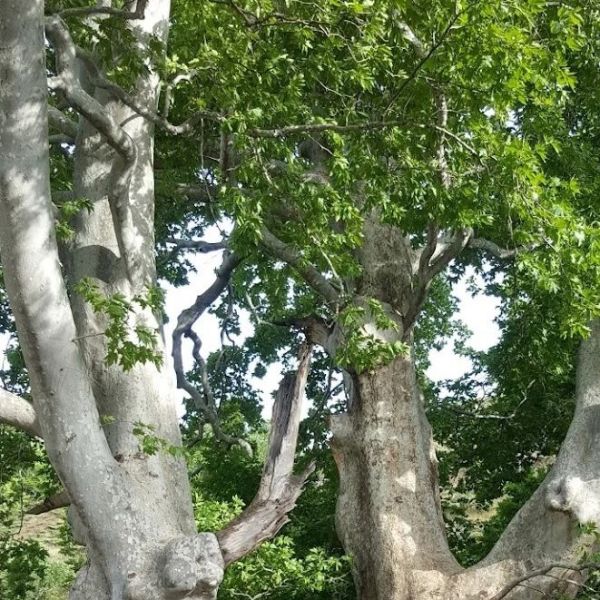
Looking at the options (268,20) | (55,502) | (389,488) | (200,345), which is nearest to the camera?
(55,502)

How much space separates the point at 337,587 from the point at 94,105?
229 inches

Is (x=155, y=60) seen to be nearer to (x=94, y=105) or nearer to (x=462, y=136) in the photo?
(x=94, y=105)

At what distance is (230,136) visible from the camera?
8.00 metres

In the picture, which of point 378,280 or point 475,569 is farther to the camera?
point 378,280

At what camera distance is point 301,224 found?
7.60m

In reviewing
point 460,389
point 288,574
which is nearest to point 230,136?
point 288,574

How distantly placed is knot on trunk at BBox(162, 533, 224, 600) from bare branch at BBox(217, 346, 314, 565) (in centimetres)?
22

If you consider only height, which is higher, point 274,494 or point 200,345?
point 200,345

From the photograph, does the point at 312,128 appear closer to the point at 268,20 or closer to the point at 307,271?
the point at 268,20

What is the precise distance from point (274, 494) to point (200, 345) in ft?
13.9

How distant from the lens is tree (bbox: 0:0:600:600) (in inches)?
221

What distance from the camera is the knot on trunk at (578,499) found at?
773 centimetres

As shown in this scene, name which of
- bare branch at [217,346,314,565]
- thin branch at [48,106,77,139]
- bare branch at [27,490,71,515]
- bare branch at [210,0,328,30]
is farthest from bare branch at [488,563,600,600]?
thin branch at [48,106,77,139]

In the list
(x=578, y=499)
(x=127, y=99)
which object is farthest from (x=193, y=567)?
(x=578, y=499)
